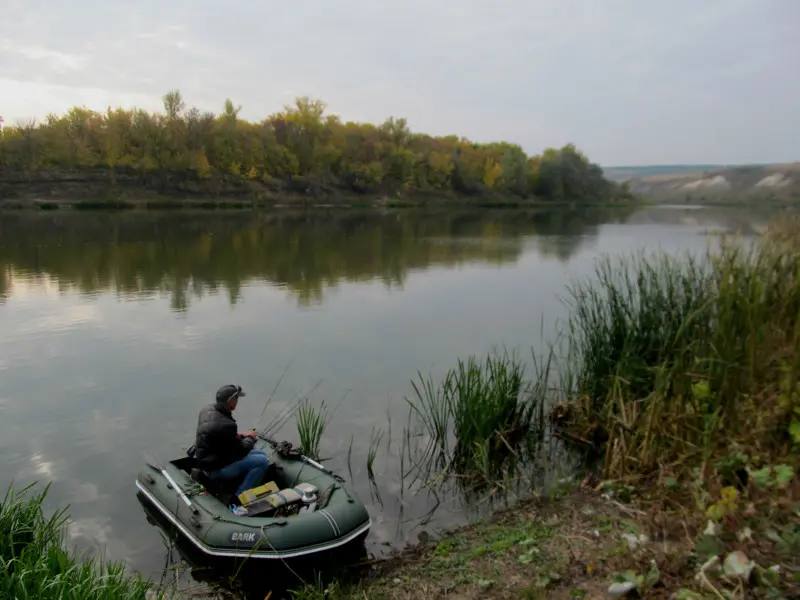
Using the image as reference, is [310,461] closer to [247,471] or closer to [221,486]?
[247,471]

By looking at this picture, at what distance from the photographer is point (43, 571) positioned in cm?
367

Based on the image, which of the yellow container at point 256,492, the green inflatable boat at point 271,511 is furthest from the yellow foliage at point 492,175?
the yellow container at point 256,492

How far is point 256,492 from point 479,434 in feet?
7.48

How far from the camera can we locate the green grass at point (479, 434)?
6.53 meters

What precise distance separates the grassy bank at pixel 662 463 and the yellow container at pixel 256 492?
4.10 ft

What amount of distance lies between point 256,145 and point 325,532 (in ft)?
188

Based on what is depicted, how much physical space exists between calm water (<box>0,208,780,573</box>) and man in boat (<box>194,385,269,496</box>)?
840 mm

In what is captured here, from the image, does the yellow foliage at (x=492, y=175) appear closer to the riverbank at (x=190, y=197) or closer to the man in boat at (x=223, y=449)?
the riverbank at (x=190, y=197)

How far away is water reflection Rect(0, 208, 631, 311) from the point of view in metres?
18.2

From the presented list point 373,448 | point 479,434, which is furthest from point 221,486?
point 479,434

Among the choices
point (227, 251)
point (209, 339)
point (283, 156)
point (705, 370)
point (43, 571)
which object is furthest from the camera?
point (283, 156)

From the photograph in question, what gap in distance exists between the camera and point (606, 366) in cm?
719

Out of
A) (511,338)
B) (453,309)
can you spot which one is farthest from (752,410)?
(453,309)

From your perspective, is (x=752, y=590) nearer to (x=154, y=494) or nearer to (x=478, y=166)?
(x=154, y=494)
